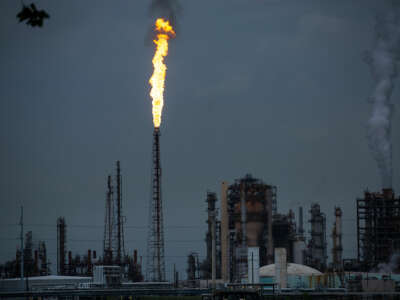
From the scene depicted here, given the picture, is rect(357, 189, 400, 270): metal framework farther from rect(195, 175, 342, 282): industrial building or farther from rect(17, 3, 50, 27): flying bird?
rect(17, 3, 50, 27): flying bird

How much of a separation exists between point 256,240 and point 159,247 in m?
22.7

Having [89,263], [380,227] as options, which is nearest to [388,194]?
[380,227]

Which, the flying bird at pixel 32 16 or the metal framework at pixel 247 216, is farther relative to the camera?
the metal framework at pixel 247 216

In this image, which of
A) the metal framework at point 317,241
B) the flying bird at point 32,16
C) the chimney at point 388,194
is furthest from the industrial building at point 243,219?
the flying bird at point 32,16

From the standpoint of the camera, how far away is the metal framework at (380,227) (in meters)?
91.8

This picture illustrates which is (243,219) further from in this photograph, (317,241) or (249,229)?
(317,241)

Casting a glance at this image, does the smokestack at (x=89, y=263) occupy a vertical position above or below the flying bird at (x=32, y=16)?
below

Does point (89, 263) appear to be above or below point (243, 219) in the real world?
below

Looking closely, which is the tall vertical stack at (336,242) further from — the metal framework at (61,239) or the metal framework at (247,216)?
the metal framework at (61,239)

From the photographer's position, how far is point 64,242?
106 m

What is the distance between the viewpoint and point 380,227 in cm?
9188

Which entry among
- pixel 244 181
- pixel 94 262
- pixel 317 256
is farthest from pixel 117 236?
pixel 317 256

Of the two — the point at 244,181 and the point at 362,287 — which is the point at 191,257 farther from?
the point at 362,287

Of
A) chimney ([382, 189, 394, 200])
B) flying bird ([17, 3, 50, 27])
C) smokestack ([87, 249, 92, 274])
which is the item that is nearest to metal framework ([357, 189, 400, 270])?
chimney ([382, 189, 394, 200])
